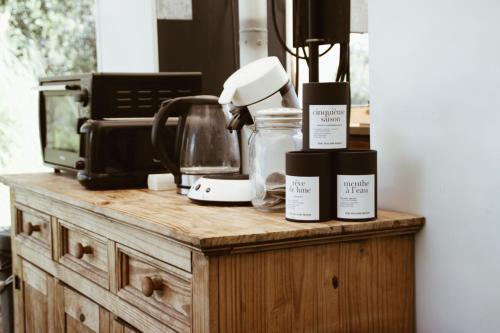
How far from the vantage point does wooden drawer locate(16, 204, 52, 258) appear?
7.28 feet

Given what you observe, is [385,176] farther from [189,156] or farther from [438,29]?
[189,156]

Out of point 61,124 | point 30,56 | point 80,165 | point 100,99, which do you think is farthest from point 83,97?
point 30,56

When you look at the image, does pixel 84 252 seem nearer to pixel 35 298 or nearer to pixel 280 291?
pixel 35 298

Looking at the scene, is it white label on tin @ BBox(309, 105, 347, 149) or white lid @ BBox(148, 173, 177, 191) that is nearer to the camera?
white label on tin @ BBox(309, 105, 347, 149)

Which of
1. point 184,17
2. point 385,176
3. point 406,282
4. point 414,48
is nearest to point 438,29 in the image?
point 414,48

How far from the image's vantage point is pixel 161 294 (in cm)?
149

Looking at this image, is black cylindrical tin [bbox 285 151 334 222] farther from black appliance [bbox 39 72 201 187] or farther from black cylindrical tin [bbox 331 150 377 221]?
black appliance [bbox 39 72 201 187]

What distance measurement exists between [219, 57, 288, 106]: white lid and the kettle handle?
34 centimetres

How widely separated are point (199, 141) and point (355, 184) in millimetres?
670

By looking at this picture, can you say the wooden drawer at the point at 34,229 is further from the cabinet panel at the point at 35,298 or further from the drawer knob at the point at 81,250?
the drawer knob at the point at 81,250

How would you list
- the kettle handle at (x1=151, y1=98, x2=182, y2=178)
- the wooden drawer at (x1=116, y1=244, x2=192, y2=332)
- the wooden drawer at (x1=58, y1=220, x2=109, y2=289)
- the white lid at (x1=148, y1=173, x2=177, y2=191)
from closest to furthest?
the wooden drawer at (x1=116, y1=244, x2=192, y2=332) < the wooden drawer at (x1=58, y1=220, x2=109, y2=289) < the kettle handle at (x1=151, y1=98, x2=182, y2=178) < the white lid at (x1=148, y1=173, x2=177, y2=191)

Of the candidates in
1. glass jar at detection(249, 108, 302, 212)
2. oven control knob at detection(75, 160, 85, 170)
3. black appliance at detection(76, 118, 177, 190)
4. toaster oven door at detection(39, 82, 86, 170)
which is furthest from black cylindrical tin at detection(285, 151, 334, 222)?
toaster oven door at detection(39, 82, 86, 170)

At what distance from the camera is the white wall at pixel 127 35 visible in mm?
2814

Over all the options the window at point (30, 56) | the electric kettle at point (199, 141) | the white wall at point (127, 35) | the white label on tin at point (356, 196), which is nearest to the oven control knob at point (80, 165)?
the electric kettle at point (199, 141)
